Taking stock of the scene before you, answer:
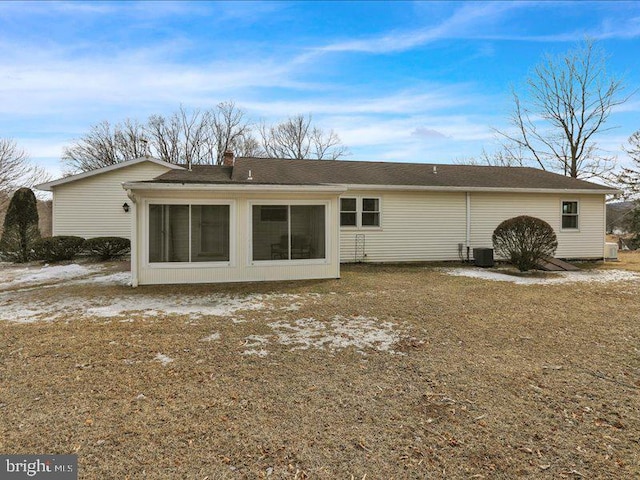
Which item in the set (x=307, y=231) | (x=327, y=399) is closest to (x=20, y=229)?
(x=307, y=231)

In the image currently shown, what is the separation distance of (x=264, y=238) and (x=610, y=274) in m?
10.3

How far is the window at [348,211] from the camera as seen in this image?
12.2 meters

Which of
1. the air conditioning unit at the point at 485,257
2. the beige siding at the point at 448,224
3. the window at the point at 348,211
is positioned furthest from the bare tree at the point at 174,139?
the air conditioning unit at the point at 485,257

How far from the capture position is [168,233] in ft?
27.1

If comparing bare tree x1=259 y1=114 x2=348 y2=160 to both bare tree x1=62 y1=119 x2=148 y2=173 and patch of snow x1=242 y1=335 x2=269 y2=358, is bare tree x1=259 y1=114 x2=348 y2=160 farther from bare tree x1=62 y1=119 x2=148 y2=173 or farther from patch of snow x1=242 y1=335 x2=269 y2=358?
patch of snow x1=242 y1=335 x2=269 y2=358

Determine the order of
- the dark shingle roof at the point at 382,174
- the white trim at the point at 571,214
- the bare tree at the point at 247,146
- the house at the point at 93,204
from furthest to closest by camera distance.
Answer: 1. the bare tree at the point at 247,146
2. the house at the point at 93,204
3. the white trim at the point at 571,214
4. the dark shingle roof at the point at 382,174

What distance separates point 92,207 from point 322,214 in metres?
10.7

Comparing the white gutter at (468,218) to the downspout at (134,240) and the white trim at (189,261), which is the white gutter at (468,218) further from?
the downspout at (134,240)

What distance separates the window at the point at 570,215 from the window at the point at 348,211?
8383 mm

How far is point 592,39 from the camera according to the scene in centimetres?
2145

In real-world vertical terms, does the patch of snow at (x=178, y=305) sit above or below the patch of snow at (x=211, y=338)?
above

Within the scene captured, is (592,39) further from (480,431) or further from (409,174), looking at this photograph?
(480,431)

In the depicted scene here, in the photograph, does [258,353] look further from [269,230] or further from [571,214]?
[571,214]

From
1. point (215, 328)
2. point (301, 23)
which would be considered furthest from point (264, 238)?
point (301, 23)
